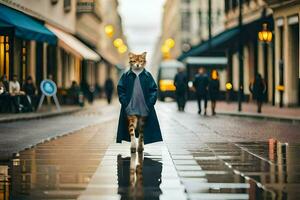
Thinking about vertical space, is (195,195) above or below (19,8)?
below

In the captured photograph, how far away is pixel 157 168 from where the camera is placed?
11.3m

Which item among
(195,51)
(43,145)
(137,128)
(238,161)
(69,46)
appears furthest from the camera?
(195,51)

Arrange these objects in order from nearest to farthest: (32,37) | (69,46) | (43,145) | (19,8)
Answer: (43,145) → (32,37) → (19,8) → (69,46)

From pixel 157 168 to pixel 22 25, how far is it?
2086 centimetres

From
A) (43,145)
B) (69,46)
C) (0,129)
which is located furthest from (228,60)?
(43,145)

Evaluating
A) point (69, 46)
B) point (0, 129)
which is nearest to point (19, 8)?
point (69, 46)

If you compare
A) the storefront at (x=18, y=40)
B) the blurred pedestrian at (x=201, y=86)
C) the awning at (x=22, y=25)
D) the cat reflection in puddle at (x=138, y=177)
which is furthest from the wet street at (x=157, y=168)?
the blurred pedestrian at (x=201, y=86)

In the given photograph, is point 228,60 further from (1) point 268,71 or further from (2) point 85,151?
(2) point 85,151

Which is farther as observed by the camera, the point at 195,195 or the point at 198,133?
the point at 198,133

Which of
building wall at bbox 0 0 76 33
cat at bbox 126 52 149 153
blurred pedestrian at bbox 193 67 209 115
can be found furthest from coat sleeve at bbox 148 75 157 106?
blurred pedestrian at bbox 193 67 209 115

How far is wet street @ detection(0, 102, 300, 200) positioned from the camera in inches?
346

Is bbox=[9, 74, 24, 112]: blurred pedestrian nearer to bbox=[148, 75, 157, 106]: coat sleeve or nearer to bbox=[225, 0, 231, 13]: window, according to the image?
bbox=[148, 75, 157, 106]: coat sleeve

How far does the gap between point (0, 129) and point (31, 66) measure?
1803 centimetres

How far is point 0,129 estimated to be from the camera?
852 inches
